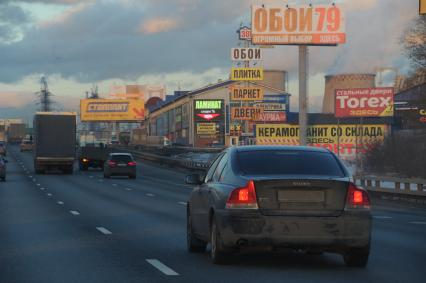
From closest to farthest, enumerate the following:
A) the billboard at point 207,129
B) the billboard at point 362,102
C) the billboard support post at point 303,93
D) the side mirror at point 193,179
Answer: the side mirror at point 193,179 → the billboard support post at point 303,93 → the billboard at point 362,102 → the billboard at point 207,129

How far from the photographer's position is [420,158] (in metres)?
50.7

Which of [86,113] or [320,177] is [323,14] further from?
[86,113]

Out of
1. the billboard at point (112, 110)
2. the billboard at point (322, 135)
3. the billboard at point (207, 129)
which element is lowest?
the billboard at point (322, 135)

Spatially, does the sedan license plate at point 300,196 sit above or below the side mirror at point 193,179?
below

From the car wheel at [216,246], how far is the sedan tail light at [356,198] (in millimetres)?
1626

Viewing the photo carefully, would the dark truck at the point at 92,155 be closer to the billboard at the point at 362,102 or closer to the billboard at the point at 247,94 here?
the billboard at the point at 247,94

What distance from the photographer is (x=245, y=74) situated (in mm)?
78250

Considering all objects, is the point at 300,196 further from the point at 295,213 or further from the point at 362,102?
the point at 362,102

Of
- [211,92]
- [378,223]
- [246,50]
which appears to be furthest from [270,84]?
[378,223]

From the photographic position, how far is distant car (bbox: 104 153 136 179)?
174 ft

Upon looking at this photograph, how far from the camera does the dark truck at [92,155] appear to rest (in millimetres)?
65562

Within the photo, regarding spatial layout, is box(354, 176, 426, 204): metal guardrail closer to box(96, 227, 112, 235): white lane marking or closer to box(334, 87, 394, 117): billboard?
box(96, 227, 112, 235): white lane marking

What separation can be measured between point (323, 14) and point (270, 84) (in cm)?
7051

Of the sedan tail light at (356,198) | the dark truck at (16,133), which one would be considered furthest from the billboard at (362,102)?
the dark truck at (16,133)
